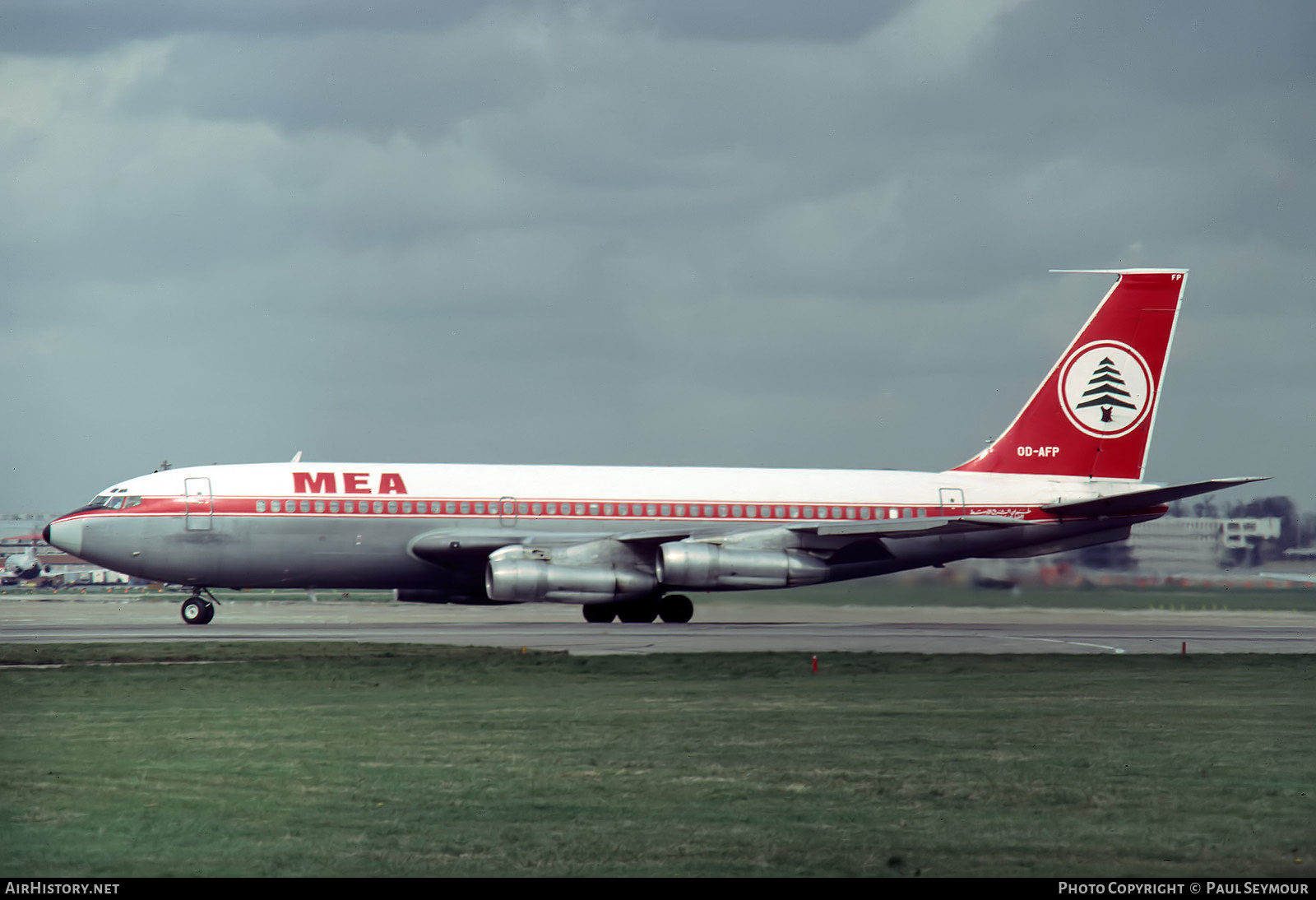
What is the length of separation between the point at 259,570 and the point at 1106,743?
28.3 meters

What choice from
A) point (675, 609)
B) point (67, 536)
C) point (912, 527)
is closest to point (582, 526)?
point (675, 609)

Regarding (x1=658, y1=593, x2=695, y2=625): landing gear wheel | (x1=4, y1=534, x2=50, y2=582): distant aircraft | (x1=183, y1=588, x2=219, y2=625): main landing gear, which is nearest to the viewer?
(x1=183, y1=588, x2=219, y2=625): main landing gear

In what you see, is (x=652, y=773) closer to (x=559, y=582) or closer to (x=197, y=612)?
(x=559, y=582)

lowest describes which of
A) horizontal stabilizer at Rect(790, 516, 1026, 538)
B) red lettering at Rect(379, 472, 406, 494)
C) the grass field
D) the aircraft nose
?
the grass field

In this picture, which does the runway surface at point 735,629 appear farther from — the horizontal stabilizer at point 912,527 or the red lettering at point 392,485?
the red lettering at point 392,485

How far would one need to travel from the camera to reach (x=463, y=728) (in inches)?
635

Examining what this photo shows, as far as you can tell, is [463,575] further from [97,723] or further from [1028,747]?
[1028,747]

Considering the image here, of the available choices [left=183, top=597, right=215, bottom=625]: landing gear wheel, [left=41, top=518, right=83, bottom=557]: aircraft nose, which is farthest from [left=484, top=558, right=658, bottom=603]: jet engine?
[left=41, top=518, right=83, bottom=557]: aircraft nose

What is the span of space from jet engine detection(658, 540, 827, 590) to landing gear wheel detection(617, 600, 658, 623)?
7.39 feet

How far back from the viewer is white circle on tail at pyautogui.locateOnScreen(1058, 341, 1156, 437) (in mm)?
44469

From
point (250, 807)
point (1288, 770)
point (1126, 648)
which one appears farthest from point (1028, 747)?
point (1126, 648)

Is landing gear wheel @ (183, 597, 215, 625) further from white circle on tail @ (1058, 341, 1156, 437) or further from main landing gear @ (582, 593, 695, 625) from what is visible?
white circle on tail @ (1058, 341, 1156, 437)

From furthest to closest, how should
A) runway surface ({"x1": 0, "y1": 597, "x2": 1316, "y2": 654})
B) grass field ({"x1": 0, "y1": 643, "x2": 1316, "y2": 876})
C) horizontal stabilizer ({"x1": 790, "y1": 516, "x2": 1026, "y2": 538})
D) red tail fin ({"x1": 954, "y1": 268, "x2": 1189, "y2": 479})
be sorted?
red tail fin ({"x1": 954, "y1": 268, "x2": 1189, "y2": 479}), horizontal stabilizer ({"x1": 790, "y1": 516, "x2": 1026, "y2": 538}), runway surface ({"x1": 0, "y1": 597, "x2": 1316, "y2": 654}), grass field ({"x1": 0, "y1": 643, "x2": 1316, "y2": 876})

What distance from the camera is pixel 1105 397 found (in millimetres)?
44594
